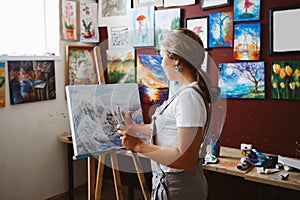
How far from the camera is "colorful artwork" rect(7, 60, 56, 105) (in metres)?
2.63

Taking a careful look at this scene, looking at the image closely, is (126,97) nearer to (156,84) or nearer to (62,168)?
(156,84)

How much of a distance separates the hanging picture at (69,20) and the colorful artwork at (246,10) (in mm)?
1391

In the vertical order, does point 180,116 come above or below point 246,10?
below

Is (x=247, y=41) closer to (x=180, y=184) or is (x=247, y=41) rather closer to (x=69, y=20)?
(x=180, y=184)

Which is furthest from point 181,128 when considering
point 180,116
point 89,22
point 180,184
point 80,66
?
point 89,22

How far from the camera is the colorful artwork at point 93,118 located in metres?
2.28

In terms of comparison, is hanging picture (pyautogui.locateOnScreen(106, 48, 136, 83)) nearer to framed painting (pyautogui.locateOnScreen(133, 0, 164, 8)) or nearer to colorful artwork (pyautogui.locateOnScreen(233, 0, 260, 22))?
framed painting (pyautogui.locateOnScreen(133, 0, 164, 8))

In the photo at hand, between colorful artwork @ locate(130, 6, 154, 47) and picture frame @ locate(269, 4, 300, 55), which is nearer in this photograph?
picture frame @ locate(269, 4, 300, 55)

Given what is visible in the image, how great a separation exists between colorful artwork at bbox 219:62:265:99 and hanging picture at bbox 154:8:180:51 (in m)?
0.53

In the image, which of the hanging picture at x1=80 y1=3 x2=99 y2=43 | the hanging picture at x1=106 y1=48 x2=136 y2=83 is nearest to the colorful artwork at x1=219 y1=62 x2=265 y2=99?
the hanging picture at x1=106 y1=48 x2=136 y2=83

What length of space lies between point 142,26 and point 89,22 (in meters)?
0.53

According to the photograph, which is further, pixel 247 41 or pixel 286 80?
pixel 247 41

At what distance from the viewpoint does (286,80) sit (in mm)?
2234

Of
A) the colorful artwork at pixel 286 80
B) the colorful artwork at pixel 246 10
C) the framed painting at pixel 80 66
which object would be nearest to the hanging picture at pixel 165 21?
the colorful artwork at pixel 246 10
